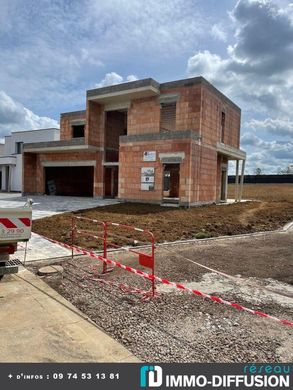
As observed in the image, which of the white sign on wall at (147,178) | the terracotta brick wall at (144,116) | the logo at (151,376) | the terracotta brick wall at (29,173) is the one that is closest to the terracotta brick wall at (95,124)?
the terracotta brick wall at (144,116)

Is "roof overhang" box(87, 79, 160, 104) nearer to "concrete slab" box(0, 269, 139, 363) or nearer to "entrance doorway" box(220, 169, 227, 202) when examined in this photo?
"entrance doorway" box(220, 169, 227, 202)

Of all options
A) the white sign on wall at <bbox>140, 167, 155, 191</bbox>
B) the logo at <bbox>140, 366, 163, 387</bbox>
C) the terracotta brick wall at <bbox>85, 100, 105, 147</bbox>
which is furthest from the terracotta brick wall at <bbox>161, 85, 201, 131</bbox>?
the logo at <bbox>140, 366, 163, 387</bbox>

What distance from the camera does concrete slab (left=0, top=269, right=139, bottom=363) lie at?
138 inches

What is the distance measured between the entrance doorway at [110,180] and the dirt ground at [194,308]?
17.9 metres

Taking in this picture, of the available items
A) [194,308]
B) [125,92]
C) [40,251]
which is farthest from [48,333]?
[125,92]

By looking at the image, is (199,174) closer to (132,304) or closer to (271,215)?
(271,215)

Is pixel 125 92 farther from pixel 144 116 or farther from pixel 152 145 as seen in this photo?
pixel 152 145

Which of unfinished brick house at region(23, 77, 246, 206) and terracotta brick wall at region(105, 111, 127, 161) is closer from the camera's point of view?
unfinished brick house at region(23, 77, 246, 206)

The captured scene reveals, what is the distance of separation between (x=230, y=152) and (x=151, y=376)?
23956mm

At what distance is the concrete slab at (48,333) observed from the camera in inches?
138

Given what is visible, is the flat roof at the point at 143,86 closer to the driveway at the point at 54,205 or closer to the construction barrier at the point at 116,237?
the driveway at the point at 54,205

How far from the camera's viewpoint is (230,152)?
2550 cm

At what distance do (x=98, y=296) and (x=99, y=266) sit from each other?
188 centimetres

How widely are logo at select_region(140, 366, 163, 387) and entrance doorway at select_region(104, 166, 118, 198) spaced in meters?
22.9
